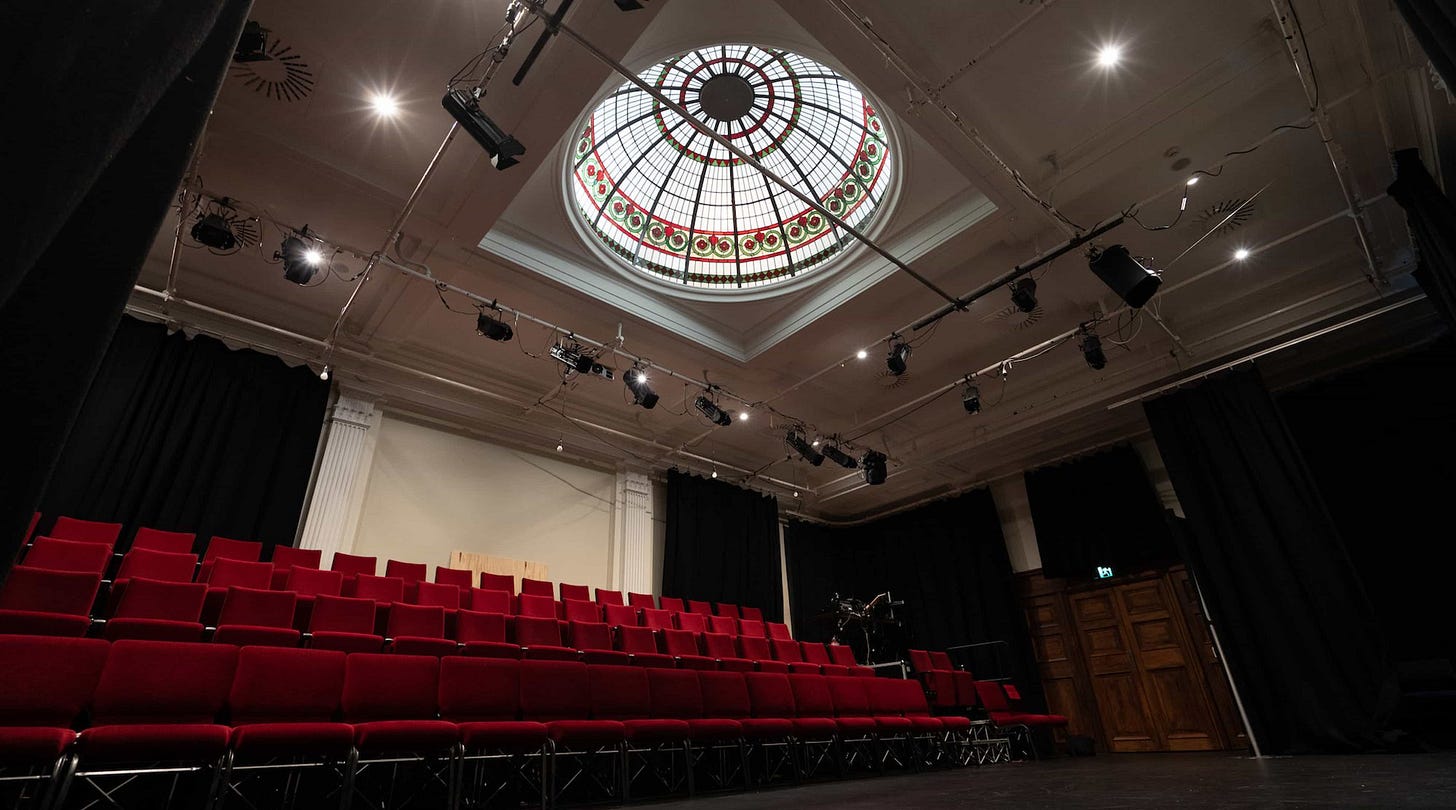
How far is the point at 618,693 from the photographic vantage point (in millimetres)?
4281

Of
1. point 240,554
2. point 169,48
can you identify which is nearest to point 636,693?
point 240,554

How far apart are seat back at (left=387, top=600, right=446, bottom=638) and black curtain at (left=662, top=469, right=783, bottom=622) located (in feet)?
14.9

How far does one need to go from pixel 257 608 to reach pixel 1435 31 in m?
5.38

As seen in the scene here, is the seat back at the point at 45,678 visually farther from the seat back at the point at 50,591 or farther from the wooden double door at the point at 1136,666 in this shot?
the wooden double door at the point at 1136,666

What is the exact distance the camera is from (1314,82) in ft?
15.7

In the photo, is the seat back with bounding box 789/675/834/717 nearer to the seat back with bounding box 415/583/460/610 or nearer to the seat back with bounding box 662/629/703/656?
the seat back with bounding box 662/629/703/656

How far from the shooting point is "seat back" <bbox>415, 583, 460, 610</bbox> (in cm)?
576

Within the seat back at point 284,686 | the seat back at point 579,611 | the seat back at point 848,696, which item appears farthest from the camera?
the seat back at point 579,611

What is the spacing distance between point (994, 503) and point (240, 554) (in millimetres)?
9576

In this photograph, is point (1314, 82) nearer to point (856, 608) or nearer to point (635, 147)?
point (635, 147)

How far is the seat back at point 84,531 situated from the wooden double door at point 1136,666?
10411 millimetres

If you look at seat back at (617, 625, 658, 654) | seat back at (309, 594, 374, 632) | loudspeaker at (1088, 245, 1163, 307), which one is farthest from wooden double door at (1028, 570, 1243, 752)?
seat back at (309, 594, 374, 632)

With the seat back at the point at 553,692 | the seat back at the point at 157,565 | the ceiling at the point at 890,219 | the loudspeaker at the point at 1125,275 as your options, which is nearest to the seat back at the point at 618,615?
the seat back at the point at 553,692

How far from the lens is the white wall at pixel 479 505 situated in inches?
298
